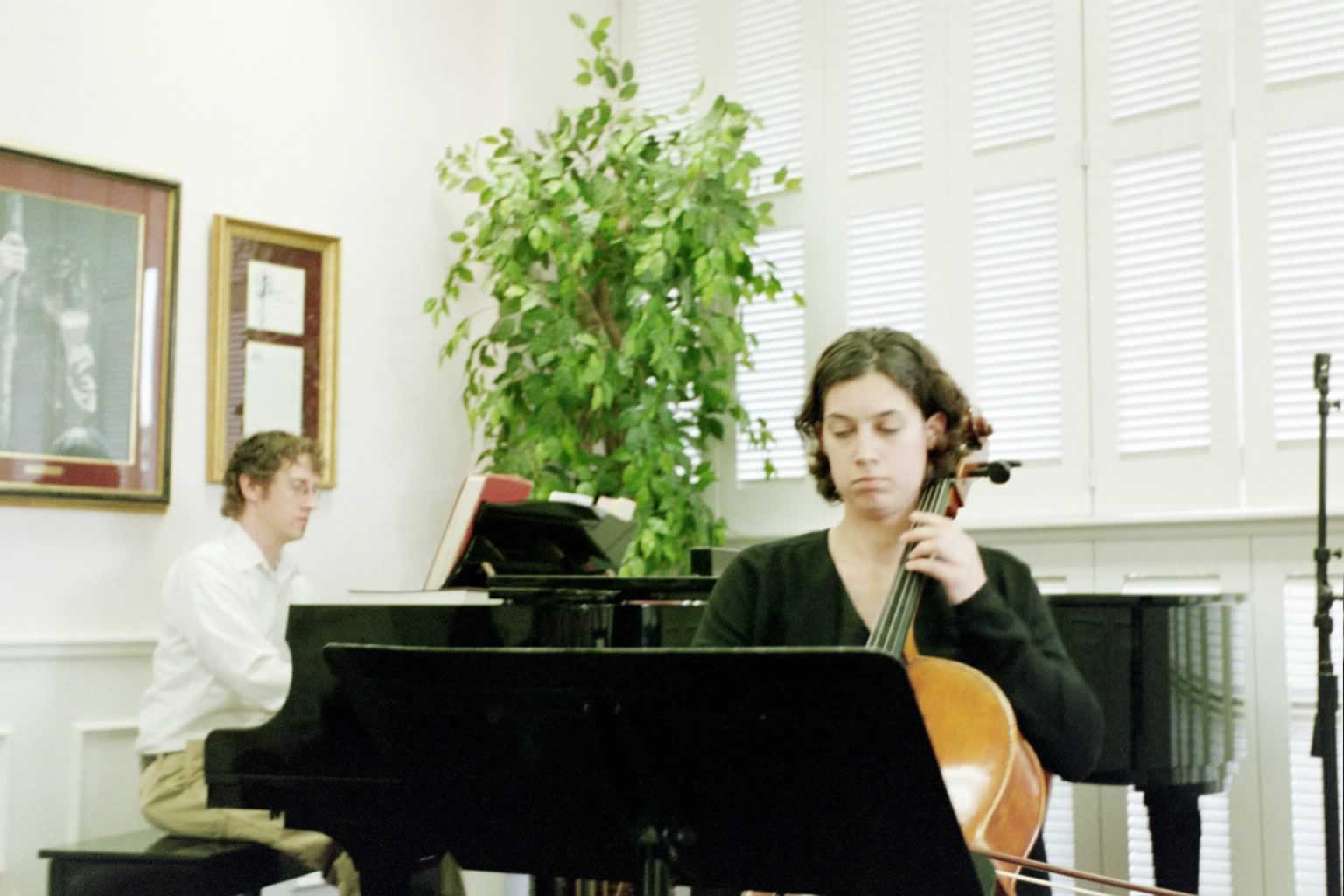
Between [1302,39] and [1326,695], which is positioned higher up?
[1302,39]

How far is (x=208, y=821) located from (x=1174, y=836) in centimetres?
215

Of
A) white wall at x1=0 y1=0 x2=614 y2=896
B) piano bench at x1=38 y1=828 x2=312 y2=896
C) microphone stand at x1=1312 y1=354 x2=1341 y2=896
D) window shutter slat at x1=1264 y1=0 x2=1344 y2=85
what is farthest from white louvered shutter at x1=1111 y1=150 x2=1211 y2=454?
piano bench at x1=38 y1=828 x2=312 y2=896

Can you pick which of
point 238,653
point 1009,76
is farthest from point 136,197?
point 1009,76

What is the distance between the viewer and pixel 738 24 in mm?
4863

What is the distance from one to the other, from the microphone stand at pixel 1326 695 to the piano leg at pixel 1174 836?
0.28 m

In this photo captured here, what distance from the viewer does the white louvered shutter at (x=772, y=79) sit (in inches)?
184

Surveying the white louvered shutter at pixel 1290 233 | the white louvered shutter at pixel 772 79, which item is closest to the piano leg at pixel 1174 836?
the white louvered shutter at pixel 1290 233

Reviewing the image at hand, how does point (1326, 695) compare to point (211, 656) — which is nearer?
point (1326, 695)

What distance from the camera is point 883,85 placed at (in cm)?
448

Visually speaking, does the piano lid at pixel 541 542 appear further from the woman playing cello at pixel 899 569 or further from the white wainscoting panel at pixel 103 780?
the white wainscoting panel at pixel 103 780

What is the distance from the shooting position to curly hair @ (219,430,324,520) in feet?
11.9

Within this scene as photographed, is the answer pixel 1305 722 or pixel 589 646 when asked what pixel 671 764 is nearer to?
pixel 589 646

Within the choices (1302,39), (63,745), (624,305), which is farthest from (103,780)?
(1302,39)

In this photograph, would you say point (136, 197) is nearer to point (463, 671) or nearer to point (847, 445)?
point (847, 445)
